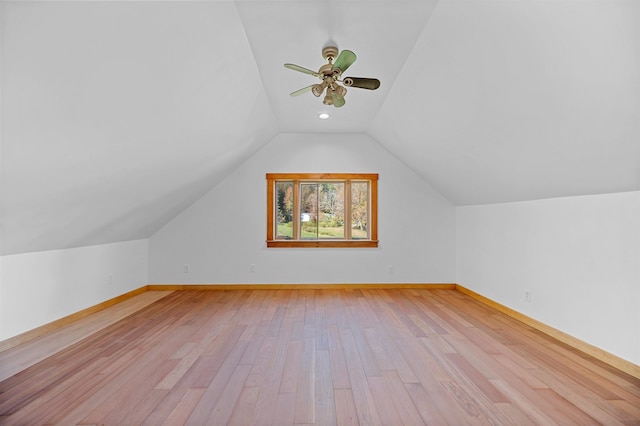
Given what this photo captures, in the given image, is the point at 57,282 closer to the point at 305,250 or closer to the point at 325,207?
the point at 305,250

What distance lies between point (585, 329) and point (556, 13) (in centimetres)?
253

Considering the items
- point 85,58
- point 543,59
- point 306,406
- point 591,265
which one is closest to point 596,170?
point 591,265

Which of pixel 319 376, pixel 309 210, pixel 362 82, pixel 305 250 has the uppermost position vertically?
pixel 362 82

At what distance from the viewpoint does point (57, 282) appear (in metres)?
3.24

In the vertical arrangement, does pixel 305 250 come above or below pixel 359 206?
below

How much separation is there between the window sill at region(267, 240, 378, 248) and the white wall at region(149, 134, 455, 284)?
0.09 metres

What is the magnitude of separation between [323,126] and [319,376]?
3505mm

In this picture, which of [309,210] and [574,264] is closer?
[574,264]

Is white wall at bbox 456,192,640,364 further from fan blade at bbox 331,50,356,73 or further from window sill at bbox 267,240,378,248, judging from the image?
fan blade at bbox 331,50,356,73

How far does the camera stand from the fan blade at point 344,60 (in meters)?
2.11

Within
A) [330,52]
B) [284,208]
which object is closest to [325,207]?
[284,208]

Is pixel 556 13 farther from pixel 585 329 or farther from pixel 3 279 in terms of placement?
pixel 3 279

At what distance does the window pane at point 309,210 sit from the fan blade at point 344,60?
3.04m

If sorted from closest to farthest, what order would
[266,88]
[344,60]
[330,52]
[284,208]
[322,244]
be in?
[344,60], [330,52], [266,88], [322,244], [284,208]
